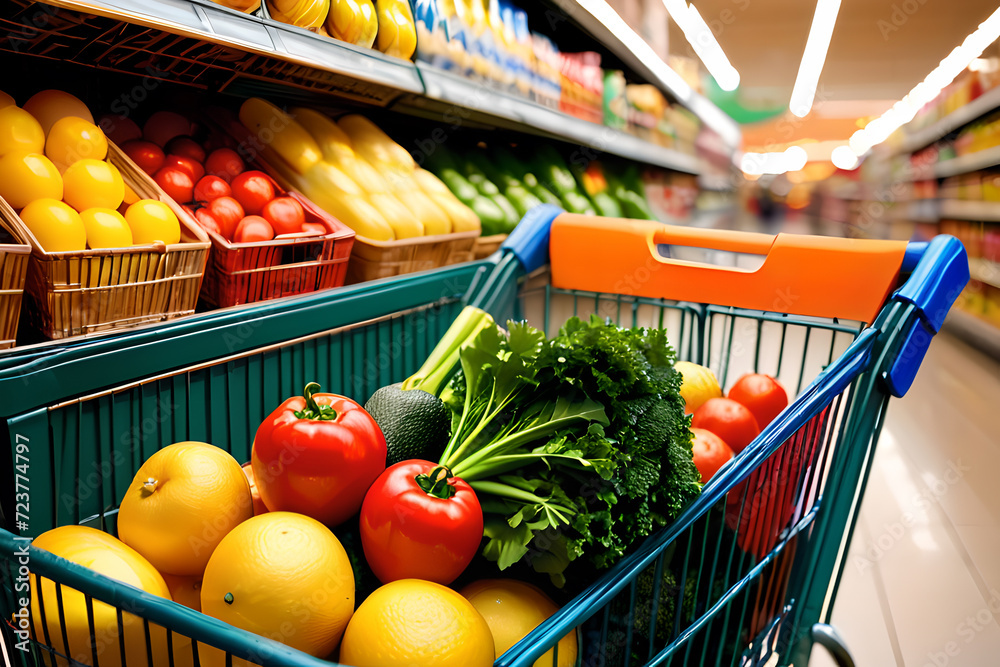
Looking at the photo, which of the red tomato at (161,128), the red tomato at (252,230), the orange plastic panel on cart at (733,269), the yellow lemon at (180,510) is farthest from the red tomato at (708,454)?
the red tomato at (161,128)

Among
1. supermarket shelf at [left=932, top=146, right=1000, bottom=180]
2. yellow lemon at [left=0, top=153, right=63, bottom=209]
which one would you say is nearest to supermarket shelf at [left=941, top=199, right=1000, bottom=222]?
supermarket shelf at [left=932, top=146, right=1000, bottom=180]

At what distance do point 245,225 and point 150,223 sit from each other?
23cm

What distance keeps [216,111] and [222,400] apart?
0.83 meters

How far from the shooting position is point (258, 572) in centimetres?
58

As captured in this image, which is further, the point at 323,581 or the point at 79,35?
the point at 79,35

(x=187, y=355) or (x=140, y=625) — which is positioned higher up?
(x=187, y=355)

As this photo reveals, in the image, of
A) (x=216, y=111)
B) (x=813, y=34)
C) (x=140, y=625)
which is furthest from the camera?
(x=813, y=34)

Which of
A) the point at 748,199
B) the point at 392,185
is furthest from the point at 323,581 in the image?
the point at 748,199

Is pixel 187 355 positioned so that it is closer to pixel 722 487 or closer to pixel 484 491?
pixel 484 491

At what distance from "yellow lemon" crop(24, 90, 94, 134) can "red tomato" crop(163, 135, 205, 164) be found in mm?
270

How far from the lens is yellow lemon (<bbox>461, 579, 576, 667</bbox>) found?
0.67 metres

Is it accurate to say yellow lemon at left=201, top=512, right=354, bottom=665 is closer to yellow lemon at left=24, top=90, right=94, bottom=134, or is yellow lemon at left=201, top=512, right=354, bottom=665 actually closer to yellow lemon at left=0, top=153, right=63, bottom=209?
yellow lemon at left=0, top=153, right=63, bottom=209

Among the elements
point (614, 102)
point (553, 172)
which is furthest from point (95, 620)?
point (614, 102)

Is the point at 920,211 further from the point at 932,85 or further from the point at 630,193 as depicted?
the point at 630,193
